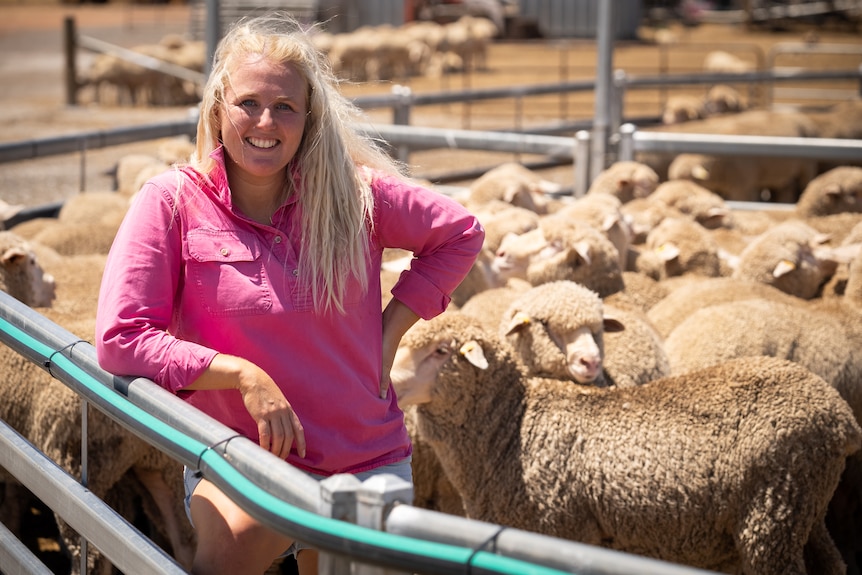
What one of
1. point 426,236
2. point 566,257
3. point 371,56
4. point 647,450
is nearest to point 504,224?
point 566,257

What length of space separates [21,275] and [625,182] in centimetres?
423

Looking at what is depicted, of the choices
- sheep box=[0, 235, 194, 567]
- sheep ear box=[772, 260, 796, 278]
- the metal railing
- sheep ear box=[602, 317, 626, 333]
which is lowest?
sheep box=[0, 235, 194, 567]

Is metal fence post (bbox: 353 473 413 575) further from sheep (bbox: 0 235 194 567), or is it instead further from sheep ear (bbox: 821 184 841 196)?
sheep ear (bbox: 821 184 841 196)

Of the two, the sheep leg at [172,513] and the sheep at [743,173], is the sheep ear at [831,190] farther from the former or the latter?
the sheep leg at [172,513]

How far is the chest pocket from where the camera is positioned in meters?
2.35

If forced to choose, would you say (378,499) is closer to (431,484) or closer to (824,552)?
(824,552)

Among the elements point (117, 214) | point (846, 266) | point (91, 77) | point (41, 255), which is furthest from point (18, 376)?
point (91, 77)

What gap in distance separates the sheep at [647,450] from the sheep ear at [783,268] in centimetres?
180

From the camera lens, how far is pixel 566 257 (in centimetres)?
531

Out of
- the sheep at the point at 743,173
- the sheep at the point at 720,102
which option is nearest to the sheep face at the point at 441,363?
the sheep at the point at 743,173

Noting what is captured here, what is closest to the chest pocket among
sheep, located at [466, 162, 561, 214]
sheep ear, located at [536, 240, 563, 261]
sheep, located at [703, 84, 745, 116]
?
sheep ear, located at [536, 240, 563, 261]

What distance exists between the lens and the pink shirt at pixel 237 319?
2268mm

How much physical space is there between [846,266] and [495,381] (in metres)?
2.77

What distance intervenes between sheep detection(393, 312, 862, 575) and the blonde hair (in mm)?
1431
